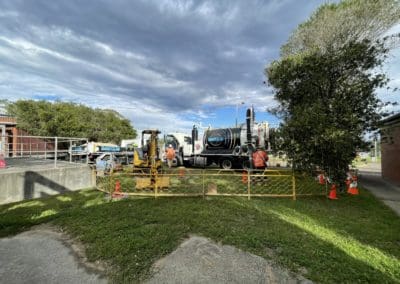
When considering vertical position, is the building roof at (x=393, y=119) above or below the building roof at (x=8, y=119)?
below

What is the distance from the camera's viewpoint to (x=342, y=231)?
5191 mm

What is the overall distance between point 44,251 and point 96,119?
133 ft

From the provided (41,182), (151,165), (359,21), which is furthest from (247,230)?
(359,21)

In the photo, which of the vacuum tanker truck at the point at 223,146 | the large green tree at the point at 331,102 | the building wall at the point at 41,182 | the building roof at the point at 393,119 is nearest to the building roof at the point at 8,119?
the vacuum tanker truck at the point at 223,146

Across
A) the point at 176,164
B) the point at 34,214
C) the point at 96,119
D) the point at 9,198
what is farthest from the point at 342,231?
the point at 96,119

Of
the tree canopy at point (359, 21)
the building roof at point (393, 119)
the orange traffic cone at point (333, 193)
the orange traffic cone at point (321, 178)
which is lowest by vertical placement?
the orange traffic cone at point (333, 193)

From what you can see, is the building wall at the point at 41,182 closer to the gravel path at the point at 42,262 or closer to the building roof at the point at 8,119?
the gravel path at the point at 42,262

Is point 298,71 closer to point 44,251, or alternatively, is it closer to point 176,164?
point 44,251

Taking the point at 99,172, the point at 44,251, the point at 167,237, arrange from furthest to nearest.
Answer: the point at 99,172 < the point at 167,237 < the point at 44,251

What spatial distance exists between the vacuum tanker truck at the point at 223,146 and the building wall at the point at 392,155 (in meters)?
6.43

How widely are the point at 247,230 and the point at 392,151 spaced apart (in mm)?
13685

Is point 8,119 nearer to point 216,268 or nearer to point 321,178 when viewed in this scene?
point 321,178

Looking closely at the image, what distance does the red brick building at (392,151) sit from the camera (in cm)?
1234

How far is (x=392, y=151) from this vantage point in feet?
46.1
